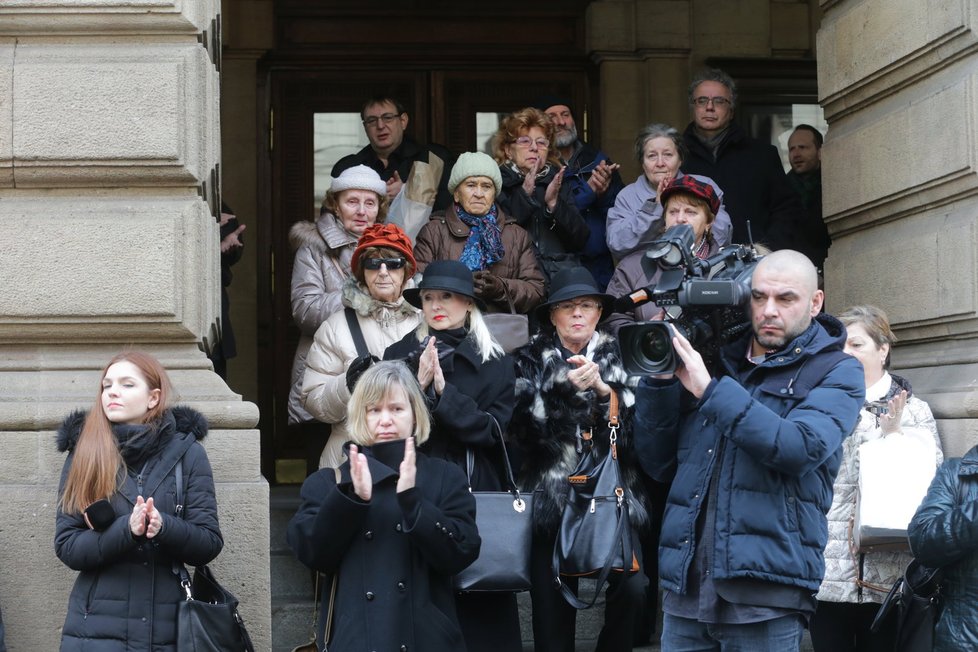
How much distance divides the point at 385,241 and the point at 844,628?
2410 millimetres

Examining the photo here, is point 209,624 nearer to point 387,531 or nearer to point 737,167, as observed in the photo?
point 387,531

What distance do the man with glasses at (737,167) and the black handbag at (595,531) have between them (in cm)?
254

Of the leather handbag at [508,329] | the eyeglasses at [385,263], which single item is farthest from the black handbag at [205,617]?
the leather handbag at [508,329]

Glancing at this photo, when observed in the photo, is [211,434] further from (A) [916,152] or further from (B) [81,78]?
(A) [916,152]

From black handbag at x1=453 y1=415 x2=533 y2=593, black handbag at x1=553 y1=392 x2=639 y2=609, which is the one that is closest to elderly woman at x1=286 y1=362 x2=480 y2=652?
black handbag at x1=453 y1=415 x2=533 y2=593

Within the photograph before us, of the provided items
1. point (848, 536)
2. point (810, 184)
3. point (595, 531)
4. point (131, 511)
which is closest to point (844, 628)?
point (848, 536)

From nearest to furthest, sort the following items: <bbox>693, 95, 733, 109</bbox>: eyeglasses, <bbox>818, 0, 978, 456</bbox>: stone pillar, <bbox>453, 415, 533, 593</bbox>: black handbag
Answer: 1. <bbox>453, 415, 533, 593</bbox>: black handbag
2. <bbox>818, 0, 978, 456</bbox>: stone pillar
3. <bbox>693, 95, 733, 109</bbox>: eyeglasses

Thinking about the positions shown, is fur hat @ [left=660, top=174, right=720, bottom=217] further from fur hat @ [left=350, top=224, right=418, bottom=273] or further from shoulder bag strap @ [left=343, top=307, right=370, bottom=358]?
shoulder bag strap @ [left=343, top=307, right=370, bottom=358]

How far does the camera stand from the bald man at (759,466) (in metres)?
4.79

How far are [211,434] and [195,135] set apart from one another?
1204 millimetres

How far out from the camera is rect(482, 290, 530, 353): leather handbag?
268 inches

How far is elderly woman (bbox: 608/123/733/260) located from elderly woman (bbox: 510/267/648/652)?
3.18ft

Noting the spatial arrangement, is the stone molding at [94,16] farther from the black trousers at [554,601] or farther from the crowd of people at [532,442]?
the black trousers at [554,601]

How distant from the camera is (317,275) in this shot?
24.4 ft
